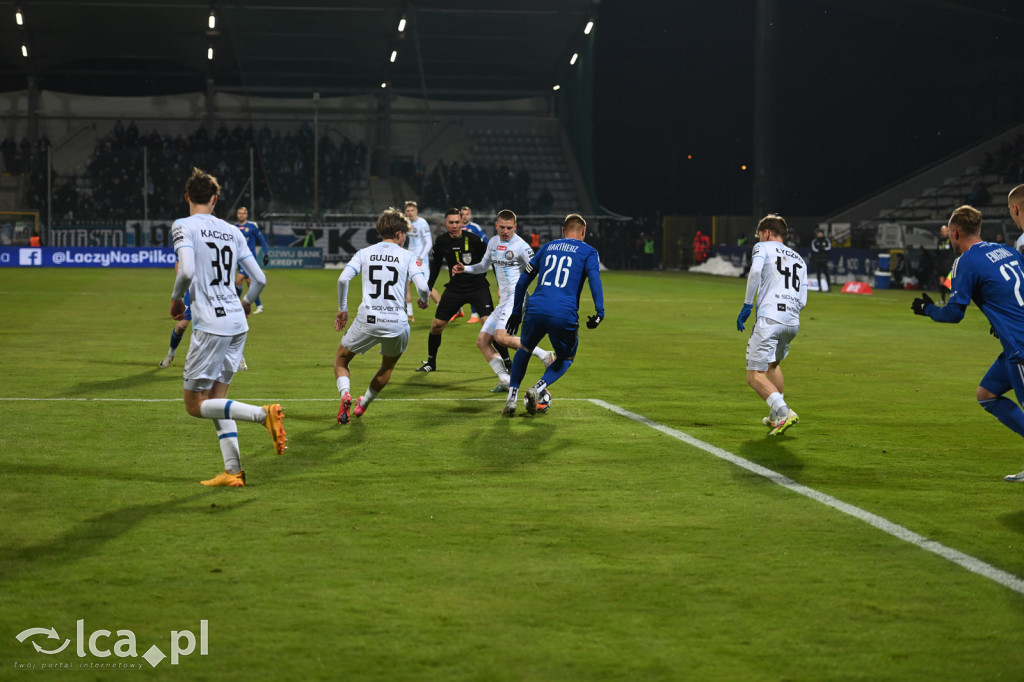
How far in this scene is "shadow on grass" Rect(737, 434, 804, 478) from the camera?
27.9 feet

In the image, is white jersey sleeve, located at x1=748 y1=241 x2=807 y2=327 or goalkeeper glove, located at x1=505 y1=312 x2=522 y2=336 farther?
goalkeeper glove, located at x1=505 y1=312 x2=522 y2=336

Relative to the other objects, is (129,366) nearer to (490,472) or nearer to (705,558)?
(490,472)

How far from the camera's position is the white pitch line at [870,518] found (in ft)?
18.9

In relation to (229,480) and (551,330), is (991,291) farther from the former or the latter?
(229,480)

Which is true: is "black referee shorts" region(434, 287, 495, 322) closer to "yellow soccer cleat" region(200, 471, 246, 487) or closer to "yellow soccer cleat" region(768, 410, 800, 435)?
"yellow soccer cleat" region(768, 410, 800, 435)

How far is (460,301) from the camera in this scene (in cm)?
1502

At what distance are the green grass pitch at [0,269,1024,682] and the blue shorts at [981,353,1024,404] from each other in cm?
68

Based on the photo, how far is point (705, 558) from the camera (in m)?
6.00

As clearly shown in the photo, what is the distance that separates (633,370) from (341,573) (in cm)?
944

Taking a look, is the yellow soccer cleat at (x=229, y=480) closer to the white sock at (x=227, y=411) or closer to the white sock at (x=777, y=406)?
the white sock at (x=227, y=411)

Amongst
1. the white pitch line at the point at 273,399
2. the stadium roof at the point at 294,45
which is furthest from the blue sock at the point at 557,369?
the stadium roof at the point at 294,45

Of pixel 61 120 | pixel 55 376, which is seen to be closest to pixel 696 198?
pixel 61 120

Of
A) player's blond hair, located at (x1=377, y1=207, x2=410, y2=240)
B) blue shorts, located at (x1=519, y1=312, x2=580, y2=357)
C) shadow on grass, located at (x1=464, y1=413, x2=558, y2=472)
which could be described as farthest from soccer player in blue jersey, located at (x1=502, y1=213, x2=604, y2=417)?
player's blond hair, located at (x1=377, y1=207, x2=410, y2=240)

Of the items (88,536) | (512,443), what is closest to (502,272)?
(512,443)
